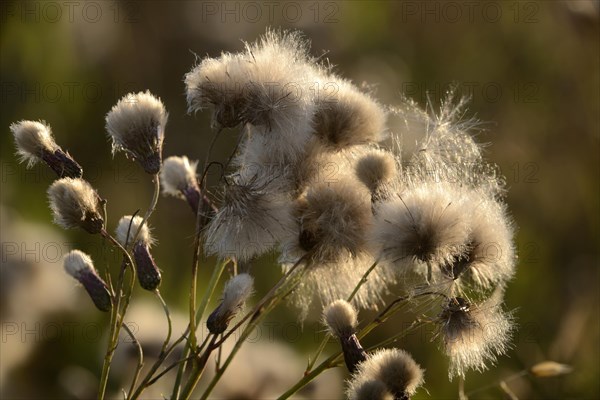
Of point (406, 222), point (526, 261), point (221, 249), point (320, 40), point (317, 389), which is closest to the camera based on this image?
point (406, 222)

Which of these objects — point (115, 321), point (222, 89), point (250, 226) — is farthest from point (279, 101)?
point (115, 321)

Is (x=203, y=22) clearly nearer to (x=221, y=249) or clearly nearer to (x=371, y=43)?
(x=371, y=43)

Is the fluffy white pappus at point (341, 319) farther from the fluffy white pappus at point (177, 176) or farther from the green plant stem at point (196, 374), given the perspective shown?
the fluffy white pappus at point (177, 176)

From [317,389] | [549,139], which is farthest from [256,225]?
[549,139]

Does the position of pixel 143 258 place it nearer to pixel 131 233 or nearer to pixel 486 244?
pixel 131 233

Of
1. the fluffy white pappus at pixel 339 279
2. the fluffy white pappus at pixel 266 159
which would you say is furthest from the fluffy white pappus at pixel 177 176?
the fluffy white pappus at pixel 339 279

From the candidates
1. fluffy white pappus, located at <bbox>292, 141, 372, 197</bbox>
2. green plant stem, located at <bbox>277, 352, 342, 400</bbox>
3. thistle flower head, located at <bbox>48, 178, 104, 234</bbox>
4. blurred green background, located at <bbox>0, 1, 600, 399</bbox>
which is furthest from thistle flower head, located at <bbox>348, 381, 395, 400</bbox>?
blurred green background, located at <bbox>0, 1, 600, 399</bbox>

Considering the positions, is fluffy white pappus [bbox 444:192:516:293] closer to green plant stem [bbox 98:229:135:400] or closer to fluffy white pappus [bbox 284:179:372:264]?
fluffy white pappus [bbox 284:179:372:264]

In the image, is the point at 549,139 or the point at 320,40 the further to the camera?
the point at 320,40
